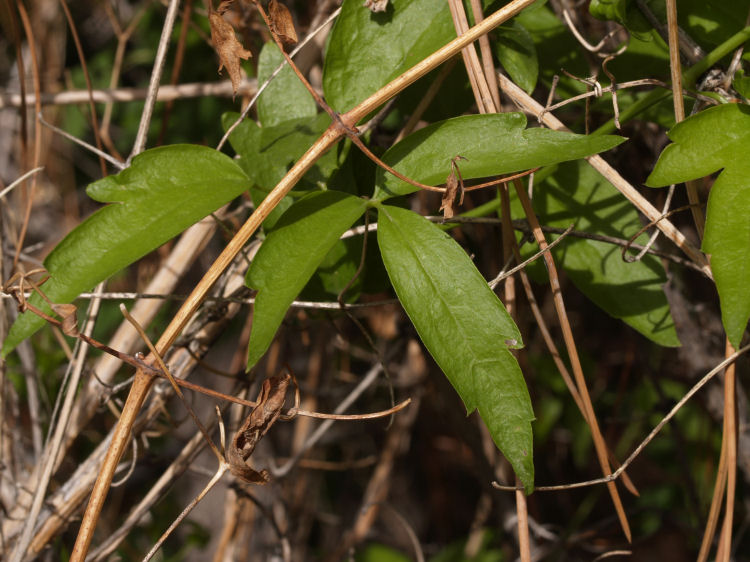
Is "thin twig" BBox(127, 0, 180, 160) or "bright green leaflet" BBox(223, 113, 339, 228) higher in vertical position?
"thin twig" BBox(127, 0, 180, 160)

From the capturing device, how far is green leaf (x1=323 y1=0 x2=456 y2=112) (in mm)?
800

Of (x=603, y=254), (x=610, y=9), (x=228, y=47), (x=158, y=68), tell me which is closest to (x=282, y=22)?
(x=228, y=47)

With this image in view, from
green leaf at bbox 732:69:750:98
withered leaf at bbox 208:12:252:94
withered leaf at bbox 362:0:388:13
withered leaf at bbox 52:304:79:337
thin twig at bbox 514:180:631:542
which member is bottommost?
thin twig at bbox 514:180:631:542

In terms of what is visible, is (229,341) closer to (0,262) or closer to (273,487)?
(273,487)

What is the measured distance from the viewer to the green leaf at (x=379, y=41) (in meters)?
0.80

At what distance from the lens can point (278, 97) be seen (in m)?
0.90

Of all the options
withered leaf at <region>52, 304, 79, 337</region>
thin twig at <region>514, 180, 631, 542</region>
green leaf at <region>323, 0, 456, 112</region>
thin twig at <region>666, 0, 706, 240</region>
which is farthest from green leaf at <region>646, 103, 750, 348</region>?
withered leaf at <region>52, 304, 79, 337</region>

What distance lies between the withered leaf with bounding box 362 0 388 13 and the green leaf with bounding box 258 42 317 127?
0.15 metres

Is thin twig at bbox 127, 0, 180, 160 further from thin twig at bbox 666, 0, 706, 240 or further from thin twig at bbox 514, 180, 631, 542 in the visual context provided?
thin twig at bbox 666, 0, 706, 240

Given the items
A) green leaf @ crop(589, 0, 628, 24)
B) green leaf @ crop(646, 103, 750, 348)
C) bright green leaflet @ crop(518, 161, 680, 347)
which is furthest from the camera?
bright green leaflet @ crop(518, 161, 680, 347)

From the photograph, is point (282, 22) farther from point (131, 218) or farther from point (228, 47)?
point (131, 218)

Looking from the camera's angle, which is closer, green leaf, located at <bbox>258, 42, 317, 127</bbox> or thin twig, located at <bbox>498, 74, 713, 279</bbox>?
thin twig, located at <bbox>498, 74, 713, 279</bbox>

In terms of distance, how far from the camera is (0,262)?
106cm

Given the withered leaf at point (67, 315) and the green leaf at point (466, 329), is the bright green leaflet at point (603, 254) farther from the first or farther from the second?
the withered leaf at point (67, 315)
